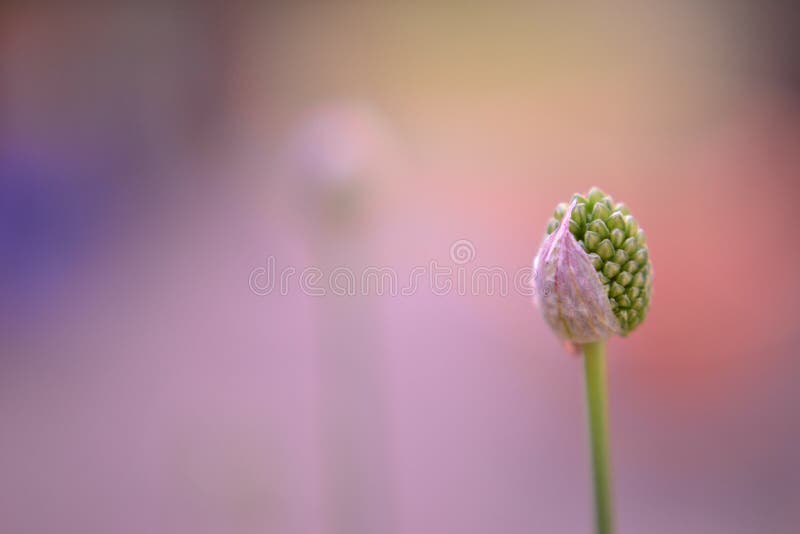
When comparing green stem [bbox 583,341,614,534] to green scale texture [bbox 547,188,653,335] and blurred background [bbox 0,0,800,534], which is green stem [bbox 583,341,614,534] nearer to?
green scale texture [bbox 547,188,653,335]

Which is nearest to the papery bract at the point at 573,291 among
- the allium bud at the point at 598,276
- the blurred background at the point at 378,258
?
the allium bud at the point at 598,276

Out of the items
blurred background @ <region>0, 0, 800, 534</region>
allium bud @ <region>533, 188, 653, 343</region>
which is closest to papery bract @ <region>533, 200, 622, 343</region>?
allium bud @ <region>533, 188, 653, 343</region>

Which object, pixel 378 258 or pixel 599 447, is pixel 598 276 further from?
pixel 378 258

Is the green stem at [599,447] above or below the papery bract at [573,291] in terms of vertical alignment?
below

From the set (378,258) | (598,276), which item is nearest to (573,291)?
(598,276)

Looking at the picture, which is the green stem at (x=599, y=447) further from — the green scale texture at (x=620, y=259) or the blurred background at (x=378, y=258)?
the blurred background at (x=378, y=258)

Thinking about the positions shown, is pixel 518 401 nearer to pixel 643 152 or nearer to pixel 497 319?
pixel 497 319

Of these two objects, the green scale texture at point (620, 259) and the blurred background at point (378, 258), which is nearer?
the green scale texture at point (620, 259)
